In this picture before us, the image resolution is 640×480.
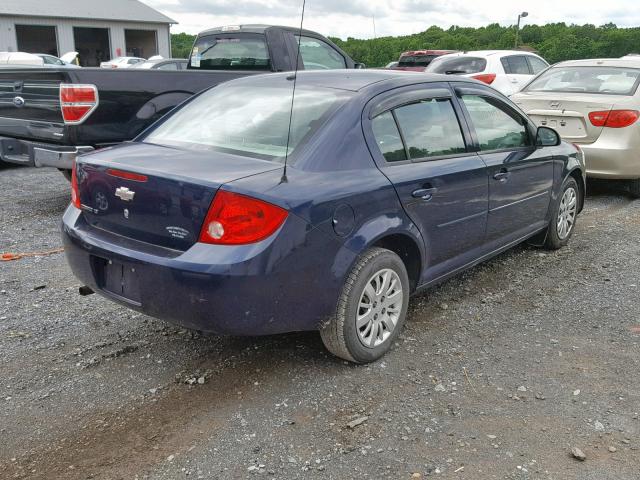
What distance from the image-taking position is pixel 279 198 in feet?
9.43

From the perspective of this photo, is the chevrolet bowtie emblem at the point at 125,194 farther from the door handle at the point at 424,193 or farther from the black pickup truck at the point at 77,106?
the black pickup truck at the point at 77,106

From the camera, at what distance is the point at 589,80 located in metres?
7.67

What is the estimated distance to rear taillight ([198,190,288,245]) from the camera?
9.30 feet

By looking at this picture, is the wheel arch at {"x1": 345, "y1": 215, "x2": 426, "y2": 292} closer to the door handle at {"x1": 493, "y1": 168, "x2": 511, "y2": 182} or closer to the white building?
the door handle at {"x1": 493, "y1": 168, "x2": 511, "y2": 182}

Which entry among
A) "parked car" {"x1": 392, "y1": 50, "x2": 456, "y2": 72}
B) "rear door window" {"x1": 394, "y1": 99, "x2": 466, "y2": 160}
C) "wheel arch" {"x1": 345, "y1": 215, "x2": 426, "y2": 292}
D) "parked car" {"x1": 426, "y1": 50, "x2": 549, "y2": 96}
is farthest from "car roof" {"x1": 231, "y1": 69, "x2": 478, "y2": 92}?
"parked car" {"x1": 392, "y1": 50, "x2": 456, "y2": 72}

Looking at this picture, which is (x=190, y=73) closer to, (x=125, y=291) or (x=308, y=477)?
(x=125, y=291)

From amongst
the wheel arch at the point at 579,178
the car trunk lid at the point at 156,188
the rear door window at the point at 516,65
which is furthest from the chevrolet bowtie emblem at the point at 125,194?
the rear door window at the point at 516,65

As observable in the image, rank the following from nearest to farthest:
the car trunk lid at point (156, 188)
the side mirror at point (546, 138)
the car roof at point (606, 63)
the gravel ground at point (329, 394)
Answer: the gravel ground at point (329, 394) → the car trunk lid at point (156, 188) → the side mirror at point (546, 138) → the car roof at point (606, 63)

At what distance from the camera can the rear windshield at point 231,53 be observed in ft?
26.0

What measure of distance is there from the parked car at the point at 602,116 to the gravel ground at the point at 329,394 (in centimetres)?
280

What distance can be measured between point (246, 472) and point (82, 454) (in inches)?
28.8

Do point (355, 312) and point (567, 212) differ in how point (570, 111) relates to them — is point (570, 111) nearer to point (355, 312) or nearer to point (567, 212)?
point (567, 212)

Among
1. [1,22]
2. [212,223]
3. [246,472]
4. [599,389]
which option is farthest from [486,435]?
[1,22]

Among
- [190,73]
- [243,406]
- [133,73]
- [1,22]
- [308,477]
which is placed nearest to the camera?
[308,477]
